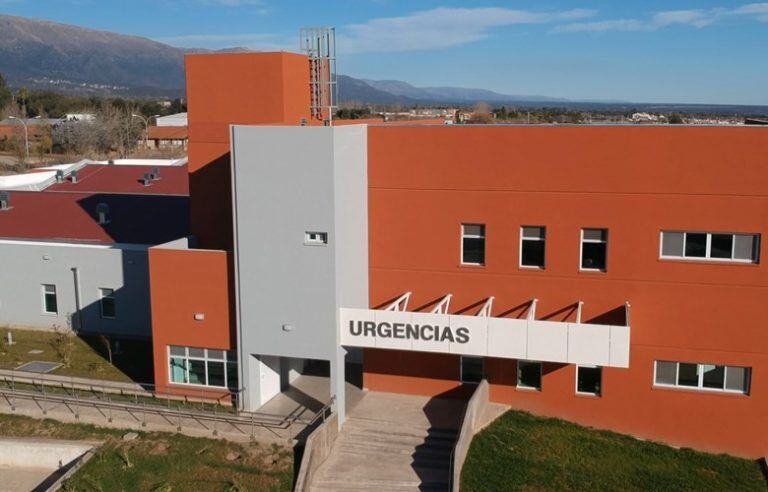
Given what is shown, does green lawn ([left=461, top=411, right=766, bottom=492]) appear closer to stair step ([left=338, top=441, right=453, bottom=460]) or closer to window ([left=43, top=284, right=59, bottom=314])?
stair step ([left=338, top=441, right=453, bottom=460])

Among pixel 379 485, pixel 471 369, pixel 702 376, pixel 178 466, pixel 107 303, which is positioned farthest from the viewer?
pixel 107 303

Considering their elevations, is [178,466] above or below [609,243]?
below

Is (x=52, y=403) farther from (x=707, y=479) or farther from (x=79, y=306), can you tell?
(x=707, y=479)

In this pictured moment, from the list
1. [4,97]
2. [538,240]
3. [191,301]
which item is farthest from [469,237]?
[4,97]

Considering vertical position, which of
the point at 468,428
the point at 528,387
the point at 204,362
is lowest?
the point at 468,428

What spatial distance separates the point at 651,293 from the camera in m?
19.0

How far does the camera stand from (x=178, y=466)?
1766 cm

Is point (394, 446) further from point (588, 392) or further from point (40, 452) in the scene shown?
point (40, 452)

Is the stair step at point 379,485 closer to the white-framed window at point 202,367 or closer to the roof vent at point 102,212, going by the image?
the white-framed window at point 202,367

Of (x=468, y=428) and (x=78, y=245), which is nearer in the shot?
(x=468, y=428)

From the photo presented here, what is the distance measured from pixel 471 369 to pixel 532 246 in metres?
3.82

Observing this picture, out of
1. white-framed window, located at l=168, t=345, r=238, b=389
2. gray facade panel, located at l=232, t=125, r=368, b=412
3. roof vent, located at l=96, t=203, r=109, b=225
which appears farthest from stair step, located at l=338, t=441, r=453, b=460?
roof vent, located at l=96, t=203, r=109, b=225

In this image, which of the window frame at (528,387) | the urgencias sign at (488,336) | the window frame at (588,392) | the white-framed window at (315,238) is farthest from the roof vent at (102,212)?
the window frame at (588,392)

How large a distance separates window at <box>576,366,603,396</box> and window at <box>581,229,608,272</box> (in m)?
2.61
